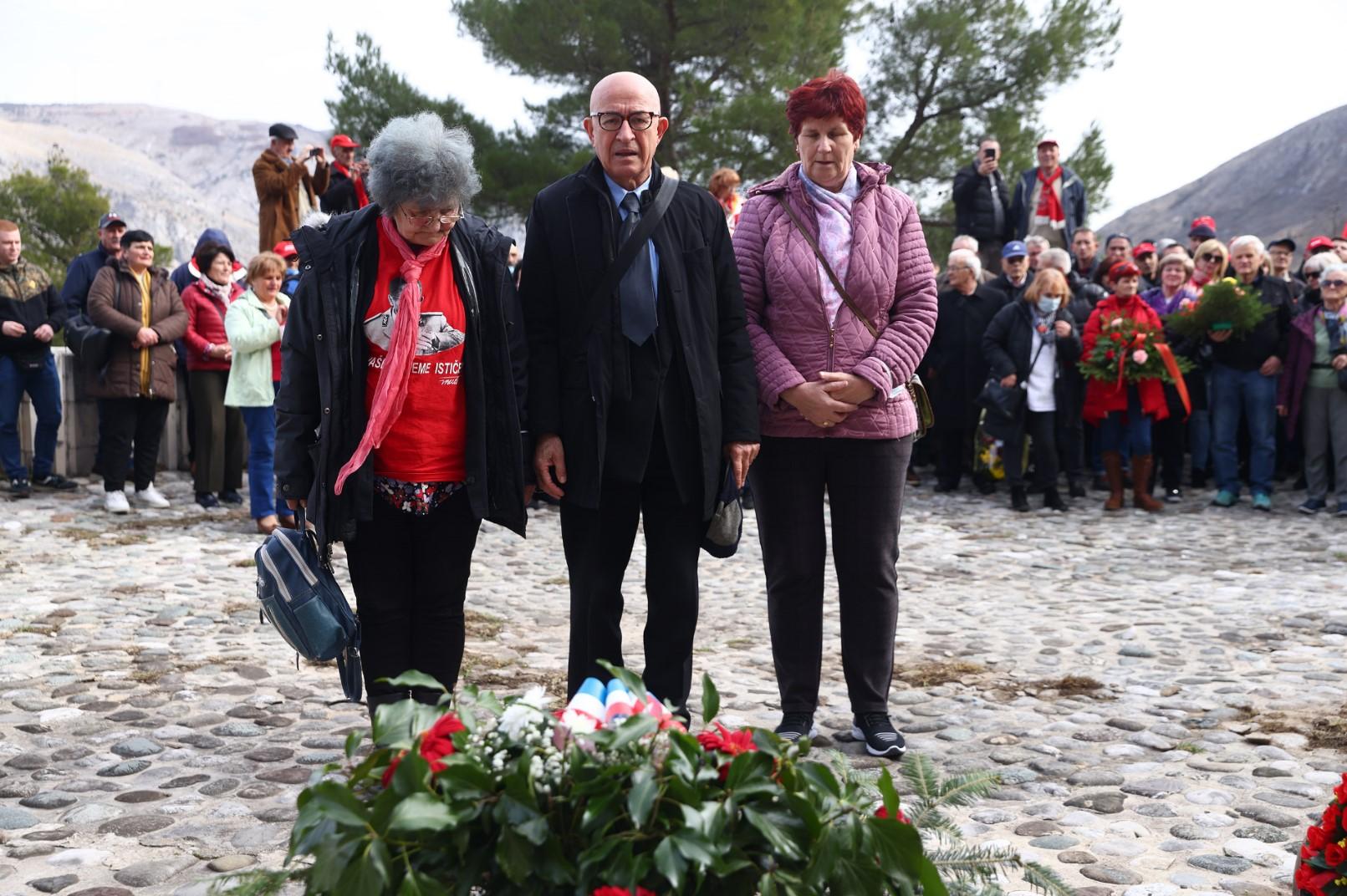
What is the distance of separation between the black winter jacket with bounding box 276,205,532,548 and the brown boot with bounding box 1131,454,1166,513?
9.08 m

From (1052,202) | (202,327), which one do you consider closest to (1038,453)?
(1052,202)

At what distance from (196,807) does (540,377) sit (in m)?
1.72

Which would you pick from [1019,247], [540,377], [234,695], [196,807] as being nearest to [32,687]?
[234,695]

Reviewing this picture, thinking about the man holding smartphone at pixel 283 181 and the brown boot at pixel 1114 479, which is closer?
the brown boot at pixel 1114 479

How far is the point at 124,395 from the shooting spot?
11.1 m

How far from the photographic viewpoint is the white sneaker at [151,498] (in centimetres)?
1140

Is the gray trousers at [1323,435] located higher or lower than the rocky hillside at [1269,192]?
lower

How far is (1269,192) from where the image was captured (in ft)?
101

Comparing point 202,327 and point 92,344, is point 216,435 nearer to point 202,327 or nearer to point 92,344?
point 202,327

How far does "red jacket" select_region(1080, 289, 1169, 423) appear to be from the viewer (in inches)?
474

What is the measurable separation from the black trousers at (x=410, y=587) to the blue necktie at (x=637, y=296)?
74cm

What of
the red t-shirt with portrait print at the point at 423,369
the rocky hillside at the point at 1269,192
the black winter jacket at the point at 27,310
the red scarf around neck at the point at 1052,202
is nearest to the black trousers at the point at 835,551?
the red t-shirt with portrait print at the point at 423,369

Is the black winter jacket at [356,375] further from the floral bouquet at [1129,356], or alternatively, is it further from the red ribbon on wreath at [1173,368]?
the red ribbon on wreath at [1173,368]

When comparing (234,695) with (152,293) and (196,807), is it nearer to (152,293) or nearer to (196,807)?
(196,807)
